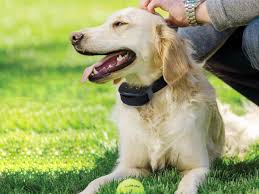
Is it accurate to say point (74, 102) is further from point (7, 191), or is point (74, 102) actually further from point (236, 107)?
point (7, 191)

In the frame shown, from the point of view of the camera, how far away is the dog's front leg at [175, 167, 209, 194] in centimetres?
417

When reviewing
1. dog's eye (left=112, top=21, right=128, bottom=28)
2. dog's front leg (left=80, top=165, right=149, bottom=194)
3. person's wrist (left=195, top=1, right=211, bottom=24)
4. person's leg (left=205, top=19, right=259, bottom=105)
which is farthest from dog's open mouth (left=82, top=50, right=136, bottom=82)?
person's leg (left=205, top=19, right=259, bottom=105)

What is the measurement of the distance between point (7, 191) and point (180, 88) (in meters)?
1.24

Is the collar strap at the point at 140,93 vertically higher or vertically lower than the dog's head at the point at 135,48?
lower

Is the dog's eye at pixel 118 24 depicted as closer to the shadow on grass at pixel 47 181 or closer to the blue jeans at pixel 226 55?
the blue jeans at pixel 226 55

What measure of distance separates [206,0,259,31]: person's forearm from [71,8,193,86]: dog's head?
10.6 inches

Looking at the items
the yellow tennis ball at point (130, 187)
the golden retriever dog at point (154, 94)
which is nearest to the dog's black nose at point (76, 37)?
the golden retriever dog at point (154, 94)

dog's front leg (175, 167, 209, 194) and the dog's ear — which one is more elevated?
the dog's ear

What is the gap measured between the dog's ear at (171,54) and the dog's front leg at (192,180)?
57 cm

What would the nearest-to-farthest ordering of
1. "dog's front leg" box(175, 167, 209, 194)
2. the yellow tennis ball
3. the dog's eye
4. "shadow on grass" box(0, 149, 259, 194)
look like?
the yellow tennis ball, "dog's front leg" box(175, 167, 209, 194), "shadow on grass" box(0, 149, 259, 194), the dog's eye

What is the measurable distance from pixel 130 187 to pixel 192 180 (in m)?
0.48

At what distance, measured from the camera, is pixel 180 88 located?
461 cm

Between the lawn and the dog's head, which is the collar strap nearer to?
the dog's head

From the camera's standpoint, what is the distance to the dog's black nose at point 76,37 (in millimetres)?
4523
